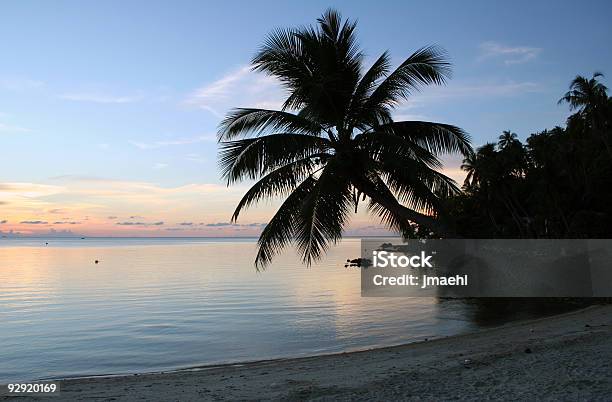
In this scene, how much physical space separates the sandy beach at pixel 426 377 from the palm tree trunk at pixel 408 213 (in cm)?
294

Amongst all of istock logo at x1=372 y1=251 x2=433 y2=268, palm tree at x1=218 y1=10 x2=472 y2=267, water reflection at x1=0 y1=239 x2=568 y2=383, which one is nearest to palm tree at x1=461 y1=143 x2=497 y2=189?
istock logo at x1=372 y1=251 x2=433 y2=268

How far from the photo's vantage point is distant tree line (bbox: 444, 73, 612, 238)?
26375 mm

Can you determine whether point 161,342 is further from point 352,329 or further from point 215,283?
point 215,283

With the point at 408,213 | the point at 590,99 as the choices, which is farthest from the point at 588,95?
the point at 408,213

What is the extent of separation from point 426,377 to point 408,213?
266 inches

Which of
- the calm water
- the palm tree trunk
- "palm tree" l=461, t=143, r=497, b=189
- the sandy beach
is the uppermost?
"palm tree" l=461, t=143, r=497, b=189

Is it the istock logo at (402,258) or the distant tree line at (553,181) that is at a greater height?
the distant tree line at (553,181)

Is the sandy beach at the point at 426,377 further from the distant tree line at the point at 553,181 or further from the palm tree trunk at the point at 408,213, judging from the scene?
the distant tree line at the point at 553,181

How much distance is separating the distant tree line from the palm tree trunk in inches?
307

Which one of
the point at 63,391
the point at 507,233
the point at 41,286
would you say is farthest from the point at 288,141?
the point at 41,286

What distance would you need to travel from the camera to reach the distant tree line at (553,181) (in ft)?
86.5

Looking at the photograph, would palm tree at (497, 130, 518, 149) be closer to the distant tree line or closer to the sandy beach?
the distant tree line

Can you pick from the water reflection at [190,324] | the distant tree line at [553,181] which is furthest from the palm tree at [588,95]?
the water reflection at [190,324]

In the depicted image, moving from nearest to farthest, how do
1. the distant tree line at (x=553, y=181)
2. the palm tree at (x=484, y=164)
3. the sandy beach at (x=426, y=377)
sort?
1. the sandy beach at (x=426, y=377)
2. the distant tree line at (x=553, y=181)
3. the palm tree at (x=484, y=164)
